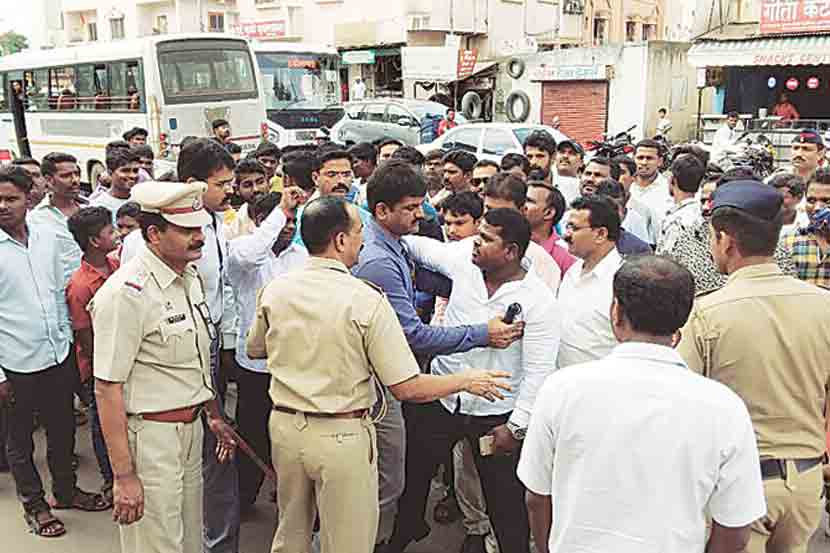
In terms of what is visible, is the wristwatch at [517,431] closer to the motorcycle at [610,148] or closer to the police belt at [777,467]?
the police belt at [777,467]

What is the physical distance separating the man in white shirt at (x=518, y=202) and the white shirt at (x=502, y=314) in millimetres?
385

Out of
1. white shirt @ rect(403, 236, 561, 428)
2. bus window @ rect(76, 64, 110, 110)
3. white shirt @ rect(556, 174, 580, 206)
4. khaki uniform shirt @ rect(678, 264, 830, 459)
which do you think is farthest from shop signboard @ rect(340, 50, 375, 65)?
khaki uniform shirt @ rect(678, 264, 830, 459)

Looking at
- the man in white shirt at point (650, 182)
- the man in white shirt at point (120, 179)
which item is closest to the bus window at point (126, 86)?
the man in white shirt at point (120, 179)

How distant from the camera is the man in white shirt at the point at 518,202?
147 inches

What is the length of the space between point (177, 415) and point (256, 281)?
1147mm

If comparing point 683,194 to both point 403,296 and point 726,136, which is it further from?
Result: point 726,136

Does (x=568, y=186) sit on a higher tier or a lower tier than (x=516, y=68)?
lower

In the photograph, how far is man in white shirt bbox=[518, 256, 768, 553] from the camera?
1.80m

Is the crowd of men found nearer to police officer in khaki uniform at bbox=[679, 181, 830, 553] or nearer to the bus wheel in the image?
police officer in khaki uniform at bbox=[679, 181, 830, 553]

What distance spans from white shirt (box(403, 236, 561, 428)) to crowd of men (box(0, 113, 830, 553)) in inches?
0.5

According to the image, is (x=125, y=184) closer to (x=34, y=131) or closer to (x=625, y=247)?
(x=625, y=247)

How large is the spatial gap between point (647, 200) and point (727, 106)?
15.2 metres

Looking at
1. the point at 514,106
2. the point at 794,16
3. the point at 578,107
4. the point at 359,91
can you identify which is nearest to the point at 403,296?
the point at 794,16

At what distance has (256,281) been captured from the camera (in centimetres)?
384
